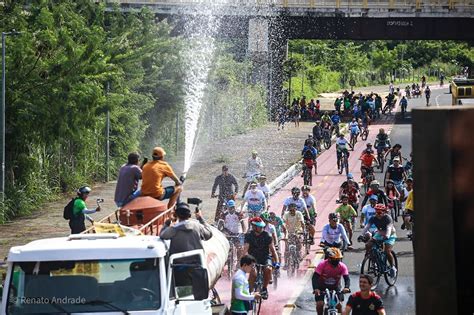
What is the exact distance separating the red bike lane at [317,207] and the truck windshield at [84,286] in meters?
8.26

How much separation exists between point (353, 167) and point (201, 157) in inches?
304

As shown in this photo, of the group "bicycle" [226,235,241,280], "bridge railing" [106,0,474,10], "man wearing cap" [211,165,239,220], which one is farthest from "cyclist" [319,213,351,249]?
"bridge railing" [106,0,474,10]

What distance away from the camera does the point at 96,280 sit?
927cm

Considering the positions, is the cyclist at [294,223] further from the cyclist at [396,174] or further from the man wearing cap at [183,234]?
the man wearing cap at [183,234]

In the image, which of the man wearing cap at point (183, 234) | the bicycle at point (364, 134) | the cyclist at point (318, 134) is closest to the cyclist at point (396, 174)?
the cyclist at point (318, 134)

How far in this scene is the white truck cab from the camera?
9102 mm

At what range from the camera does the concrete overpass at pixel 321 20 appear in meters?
65.9

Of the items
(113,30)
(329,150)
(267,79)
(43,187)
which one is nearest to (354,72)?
(267,79)

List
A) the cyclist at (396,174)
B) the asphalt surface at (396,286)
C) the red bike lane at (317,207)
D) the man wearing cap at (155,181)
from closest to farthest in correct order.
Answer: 1. the man wearing cap at (155,181)
2. the asphalt surface at (396,286)
3. the red bike lane at (317,207)
4. the cyclist at (396,174)

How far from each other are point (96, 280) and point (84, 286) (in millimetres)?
119

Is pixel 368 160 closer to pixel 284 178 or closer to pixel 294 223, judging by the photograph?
pixel 284 178

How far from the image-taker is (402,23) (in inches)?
2621

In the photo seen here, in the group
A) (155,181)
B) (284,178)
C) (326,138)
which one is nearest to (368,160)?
(284,178)

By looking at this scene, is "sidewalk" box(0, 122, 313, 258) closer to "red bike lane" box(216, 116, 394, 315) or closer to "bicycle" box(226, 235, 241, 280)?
"red bike lane" box(216, 116, 394, 315)
